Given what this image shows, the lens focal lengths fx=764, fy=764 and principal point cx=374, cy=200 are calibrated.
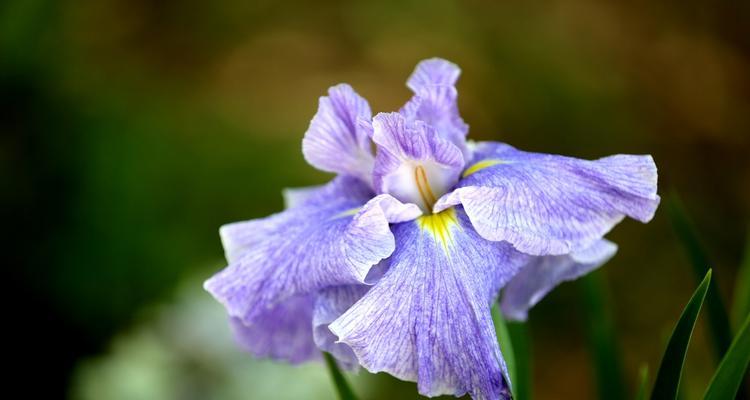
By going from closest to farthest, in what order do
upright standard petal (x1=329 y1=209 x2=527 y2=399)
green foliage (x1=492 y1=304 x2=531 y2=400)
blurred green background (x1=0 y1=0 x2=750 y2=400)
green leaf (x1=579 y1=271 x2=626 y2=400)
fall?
upright standard petal (x1=329 y1=209 x2=527 y2=399) < green foliage (x1=492 y1=304 x2=531 y2=400) < green leaf (x1=579 y1=271 x2=626 y2=400) < blurred green background (x1=0 y1=0 x2=750 y2=400)

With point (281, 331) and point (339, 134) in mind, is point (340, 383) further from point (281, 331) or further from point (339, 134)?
point (339, 134)

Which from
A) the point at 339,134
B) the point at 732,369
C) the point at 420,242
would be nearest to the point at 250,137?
the point at 339,134

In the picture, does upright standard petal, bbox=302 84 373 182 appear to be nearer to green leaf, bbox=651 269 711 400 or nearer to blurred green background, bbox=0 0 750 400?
green leaf, bbox=651 269 711 400

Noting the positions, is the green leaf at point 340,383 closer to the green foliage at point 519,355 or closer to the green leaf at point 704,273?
the green foliage at point 519,355

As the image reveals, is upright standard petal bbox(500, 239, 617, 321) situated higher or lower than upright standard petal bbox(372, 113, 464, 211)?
lower

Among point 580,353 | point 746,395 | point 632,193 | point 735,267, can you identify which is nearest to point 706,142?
point 735,267

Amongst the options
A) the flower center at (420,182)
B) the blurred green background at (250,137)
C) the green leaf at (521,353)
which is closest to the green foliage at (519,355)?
the green leaf at (521,353)

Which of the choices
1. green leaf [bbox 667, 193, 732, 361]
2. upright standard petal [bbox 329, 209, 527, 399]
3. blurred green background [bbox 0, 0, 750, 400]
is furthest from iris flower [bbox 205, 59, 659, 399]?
blurred green background [bbox 0, 0, 750, 400]
